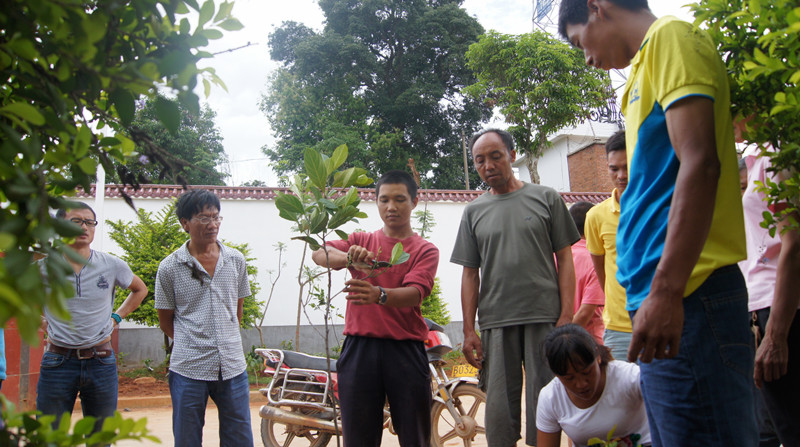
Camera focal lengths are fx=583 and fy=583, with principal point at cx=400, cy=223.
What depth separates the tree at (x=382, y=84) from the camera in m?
22.7

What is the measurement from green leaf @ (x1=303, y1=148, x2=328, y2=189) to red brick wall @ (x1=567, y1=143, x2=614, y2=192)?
1838cm

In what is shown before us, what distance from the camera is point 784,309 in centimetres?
195

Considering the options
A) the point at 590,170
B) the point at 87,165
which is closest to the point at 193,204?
the point at 87,165

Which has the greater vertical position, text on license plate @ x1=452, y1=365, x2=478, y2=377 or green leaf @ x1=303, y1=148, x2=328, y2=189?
green leaf @ x1=303, y1=148, x2=328, y2=189

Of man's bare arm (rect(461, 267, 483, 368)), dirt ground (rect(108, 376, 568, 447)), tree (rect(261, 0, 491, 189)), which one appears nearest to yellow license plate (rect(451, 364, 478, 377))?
dirt ground (rect(108, 376, 568, 447))

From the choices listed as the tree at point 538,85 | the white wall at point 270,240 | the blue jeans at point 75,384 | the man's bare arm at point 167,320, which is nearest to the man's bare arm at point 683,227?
the man's bare arm at point 167,320

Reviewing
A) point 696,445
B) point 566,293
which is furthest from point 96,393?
point 696,445

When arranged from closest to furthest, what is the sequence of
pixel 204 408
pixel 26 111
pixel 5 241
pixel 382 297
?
pixel 5 241, pixel 26 111, pixel 382 297, pixel 204 408

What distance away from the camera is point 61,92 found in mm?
943

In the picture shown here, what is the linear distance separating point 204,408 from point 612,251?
7.67 feet

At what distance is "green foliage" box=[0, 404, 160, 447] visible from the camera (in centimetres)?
85

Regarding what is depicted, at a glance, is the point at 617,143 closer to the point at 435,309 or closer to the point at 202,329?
the point at 202,329

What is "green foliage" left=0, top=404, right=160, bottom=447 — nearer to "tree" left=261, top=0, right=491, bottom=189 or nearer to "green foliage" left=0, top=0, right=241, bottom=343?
"green foliage" left=0, top=0, right=241, bottom=343

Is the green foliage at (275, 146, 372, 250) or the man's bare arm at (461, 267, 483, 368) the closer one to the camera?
the green foliage at (275, 146, 372, 250)
